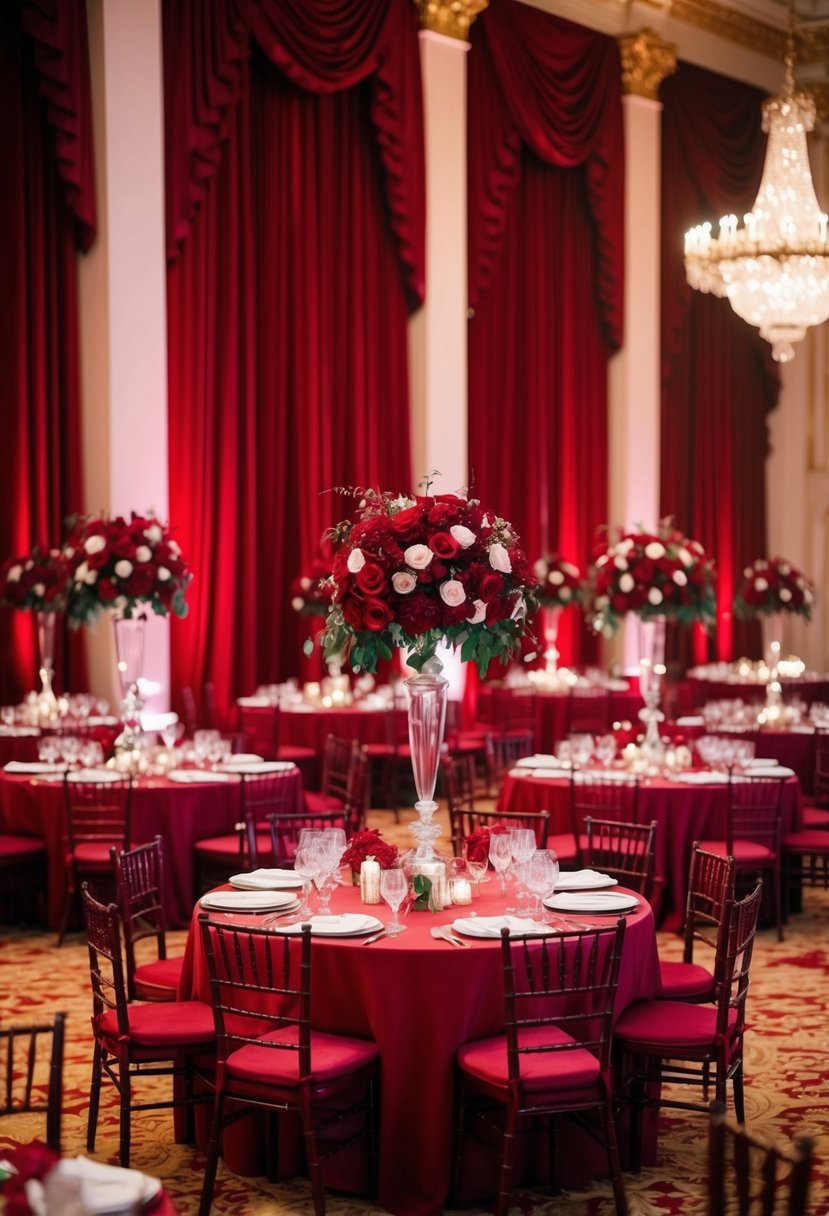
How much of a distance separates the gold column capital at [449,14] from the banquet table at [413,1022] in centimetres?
930

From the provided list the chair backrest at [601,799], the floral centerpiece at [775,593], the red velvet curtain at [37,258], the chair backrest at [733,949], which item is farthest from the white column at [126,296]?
the chair backrest at [733,949]

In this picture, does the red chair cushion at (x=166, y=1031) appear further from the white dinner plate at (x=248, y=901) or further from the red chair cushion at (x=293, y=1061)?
the white dinner plate at (x=248, y=901)

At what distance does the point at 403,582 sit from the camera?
14.8ft

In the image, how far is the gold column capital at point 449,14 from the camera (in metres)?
11.8

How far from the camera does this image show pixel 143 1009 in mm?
4527

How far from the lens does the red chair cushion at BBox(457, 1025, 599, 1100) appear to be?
156 inches

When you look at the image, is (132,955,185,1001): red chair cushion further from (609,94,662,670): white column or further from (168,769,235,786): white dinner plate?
(609,94,662,670): white column

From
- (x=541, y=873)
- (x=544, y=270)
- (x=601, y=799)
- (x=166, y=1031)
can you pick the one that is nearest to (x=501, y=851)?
(x=541, y=873)

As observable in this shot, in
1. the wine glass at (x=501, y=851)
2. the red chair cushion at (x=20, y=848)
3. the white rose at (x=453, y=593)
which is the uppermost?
the white rose at (x=453, y=593)

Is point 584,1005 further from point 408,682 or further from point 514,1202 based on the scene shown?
point 408,682

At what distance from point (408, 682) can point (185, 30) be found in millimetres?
6998

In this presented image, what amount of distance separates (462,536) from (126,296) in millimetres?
5921

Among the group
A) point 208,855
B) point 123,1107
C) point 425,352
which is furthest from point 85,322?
point 123,1107

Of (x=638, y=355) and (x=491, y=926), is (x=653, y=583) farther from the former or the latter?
(x=638, y=355)
